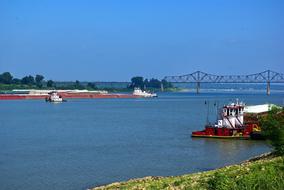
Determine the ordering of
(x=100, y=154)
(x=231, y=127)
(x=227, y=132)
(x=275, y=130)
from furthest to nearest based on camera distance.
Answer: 1. (x=231, y=127)
2. (x=227, y=132)
3. (x=100, y=154)
4. (x=275, y=130)

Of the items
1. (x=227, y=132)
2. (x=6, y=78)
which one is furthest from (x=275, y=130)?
(x=6, y=78)

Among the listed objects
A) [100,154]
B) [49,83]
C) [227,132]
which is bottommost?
[100,154]

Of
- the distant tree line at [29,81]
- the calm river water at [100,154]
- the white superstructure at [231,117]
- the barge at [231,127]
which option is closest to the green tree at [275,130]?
the calm river water at [100,154]

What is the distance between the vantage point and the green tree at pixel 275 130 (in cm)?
1998

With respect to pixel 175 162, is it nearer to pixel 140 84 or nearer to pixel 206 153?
pixel 206 153

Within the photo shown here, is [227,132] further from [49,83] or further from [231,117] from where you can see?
[49,83]

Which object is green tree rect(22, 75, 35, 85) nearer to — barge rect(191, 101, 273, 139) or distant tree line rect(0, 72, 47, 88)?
distant tree line rect(0, 72, 47, 88)

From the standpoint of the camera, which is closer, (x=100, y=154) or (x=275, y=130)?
(x=275, y=130)

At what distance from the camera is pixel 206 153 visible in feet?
94.8

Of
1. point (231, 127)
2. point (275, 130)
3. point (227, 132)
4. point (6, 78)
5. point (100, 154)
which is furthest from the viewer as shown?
point (6, 78)

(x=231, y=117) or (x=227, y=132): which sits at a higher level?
(x=231, y=117)

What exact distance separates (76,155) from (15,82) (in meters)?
147

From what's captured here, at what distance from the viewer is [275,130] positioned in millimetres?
21578

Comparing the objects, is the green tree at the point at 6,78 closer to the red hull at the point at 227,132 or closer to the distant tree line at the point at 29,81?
the distant tree line at the point at 29,81
